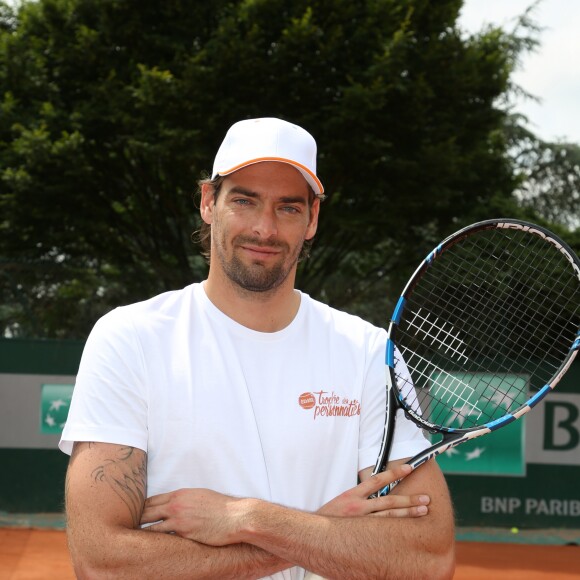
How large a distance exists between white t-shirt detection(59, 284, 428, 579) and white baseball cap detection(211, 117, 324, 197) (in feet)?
1.36

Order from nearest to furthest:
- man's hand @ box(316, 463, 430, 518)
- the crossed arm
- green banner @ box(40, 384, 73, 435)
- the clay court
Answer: the crossed arm < man's hand @ box(316, 463, 430, 518) < the clay court < green banner @ box(40, 384, 73, 435)

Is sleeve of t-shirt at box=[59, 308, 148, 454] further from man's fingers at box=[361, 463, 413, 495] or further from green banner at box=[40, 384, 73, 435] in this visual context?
green banner at box=[40, 384, 73, 435]

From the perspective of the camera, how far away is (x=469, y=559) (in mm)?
9078

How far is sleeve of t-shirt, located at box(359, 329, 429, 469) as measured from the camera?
252 centimetres

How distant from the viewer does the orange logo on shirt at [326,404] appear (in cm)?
238

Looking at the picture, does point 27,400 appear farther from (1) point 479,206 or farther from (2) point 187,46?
(1) point 479,206

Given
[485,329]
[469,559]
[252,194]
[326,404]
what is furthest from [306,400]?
[469,559]

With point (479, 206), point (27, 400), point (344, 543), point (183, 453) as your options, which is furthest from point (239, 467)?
point (479, 206)

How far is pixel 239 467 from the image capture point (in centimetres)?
231

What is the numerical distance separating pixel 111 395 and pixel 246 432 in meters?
0.36

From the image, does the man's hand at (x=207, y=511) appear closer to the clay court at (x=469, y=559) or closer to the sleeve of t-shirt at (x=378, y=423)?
the sleeve of t-shirt at (x=378, y=423)

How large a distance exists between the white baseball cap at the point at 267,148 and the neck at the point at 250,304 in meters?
0.31

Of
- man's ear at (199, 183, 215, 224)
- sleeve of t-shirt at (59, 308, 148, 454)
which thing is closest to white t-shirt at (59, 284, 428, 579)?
sleeve of t-shirt at (59, 308, 148, 454)

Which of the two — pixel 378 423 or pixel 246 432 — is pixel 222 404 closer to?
pixel 246 432
